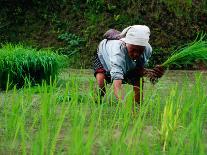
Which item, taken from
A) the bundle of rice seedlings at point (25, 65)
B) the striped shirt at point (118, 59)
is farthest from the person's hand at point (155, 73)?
the bundle of rice seedlings at point (25, 65)

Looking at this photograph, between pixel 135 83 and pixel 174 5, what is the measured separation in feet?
15.3

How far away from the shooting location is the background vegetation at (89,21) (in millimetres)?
7934

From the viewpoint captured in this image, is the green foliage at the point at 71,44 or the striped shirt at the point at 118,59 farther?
the green foliage at the point at 71,44

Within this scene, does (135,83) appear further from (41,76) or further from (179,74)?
(179,74)

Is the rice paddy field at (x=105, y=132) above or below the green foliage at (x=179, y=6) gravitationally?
below

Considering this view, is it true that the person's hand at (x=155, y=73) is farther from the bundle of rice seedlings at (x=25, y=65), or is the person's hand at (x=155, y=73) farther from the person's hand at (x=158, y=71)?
the bundle of rice seedlings at (x=25, y=65)

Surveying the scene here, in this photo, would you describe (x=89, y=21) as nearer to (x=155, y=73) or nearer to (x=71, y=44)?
(x=71, y=44)

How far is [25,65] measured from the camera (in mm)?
4664

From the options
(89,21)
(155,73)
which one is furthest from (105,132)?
(89,21)

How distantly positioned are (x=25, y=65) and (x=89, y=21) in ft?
12.8

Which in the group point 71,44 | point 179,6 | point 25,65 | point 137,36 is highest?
point 137,36

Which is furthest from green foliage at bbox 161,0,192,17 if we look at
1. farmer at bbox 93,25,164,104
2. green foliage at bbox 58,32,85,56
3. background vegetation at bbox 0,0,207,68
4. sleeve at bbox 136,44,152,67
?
sleeve at bbox 136,44,152,67

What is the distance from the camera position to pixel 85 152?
5.24 feet

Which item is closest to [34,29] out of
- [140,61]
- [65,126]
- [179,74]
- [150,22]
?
[150,22]
